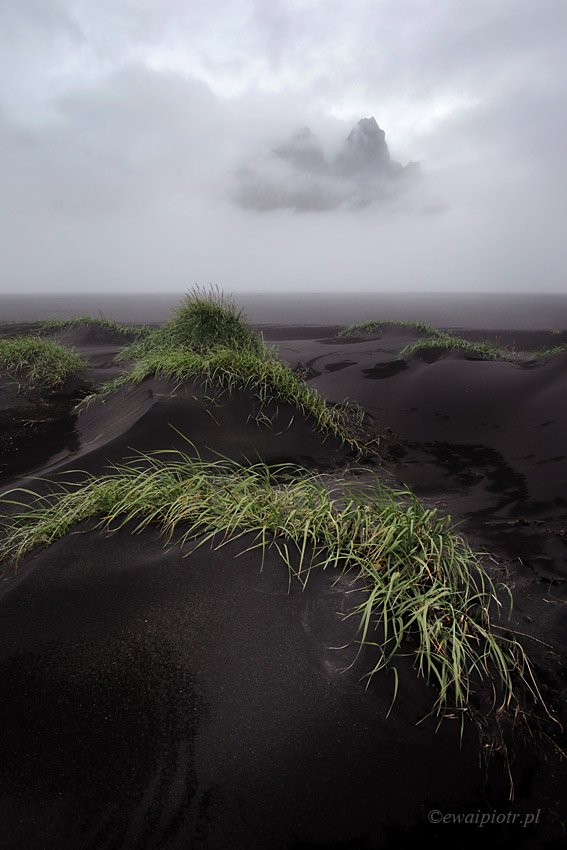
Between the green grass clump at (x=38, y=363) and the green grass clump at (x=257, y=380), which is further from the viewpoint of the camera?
the green grass clump at (x=38, y=363)

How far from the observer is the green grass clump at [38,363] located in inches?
366

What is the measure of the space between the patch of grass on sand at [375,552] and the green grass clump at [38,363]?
6.68 metres

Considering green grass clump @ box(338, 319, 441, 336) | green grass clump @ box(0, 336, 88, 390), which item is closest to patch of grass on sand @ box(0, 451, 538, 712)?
green grass clump @ box(0, 336, 88, 390)

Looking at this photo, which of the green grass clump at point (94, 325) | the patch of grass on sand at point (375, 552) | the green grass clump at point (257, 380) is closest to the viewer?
the patch of grass on sand at point (375, 552)

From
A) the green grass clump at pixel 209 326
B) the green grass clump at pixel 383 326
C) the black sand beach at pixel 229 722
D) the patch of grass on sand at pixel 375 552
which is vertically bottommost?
the black sand beach at pixel 229 722

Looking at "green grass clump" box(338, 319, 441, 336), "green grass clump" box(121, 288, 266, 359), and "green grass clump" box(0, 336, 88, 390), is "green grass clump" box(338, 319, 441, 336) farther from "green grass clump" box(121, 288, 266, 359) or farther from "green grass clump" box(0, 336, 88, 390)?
"green grass clump" box(0, 336, 88, 390)

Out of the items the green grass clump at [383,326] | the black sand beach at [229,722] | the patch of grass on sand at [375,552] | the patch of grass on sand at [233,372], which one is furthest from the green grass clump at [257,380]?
the green grass clump at [383,326]

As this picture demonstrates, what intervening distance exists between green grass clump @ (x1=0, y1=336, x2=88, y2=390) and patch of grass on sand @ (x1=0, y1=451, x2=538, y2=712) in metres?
6.68

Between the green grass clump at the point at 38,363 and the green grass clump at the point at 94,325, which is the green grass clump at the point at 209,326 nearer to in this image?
the green grass clump at the point at 38,363

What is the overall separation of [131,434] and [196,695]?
4.63 metres

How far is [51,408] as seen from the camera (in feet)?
27.6

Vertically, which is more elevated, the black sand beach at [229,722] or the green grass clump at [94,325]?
the green grass clump at [94,325]

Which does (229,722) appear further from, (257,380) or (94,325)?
(94,325)

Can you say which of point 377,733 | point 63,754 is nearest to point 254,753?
point 377,733
